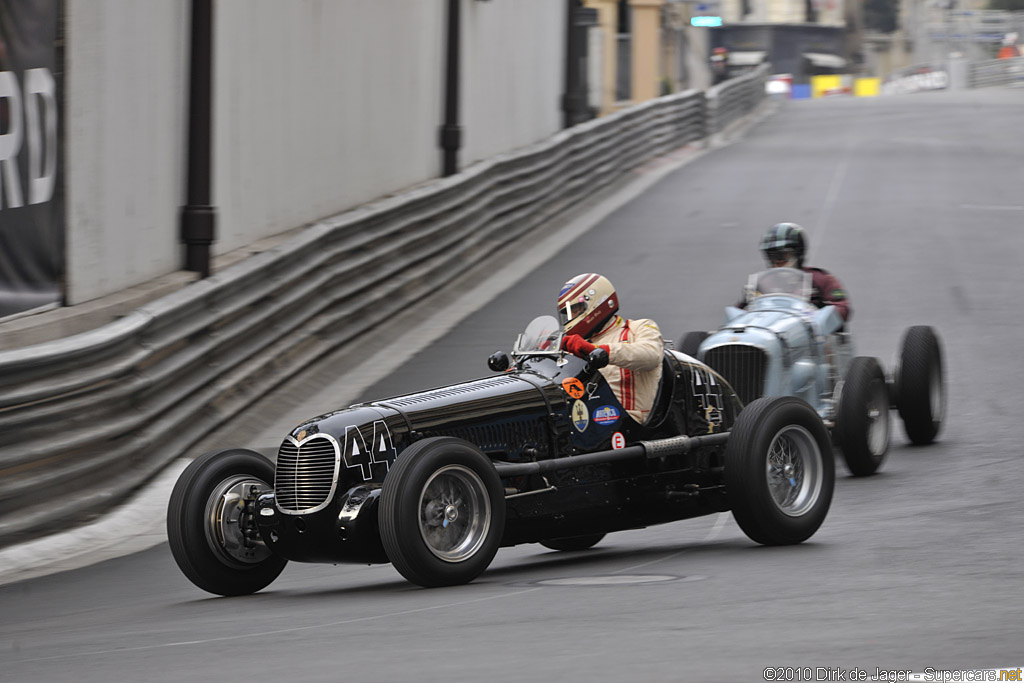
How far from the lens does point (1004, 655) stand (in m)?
4.95

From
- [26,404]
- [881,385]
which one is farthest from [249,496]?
[881,385]

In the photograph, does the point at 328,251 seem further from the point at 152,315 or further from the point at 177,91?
the point at 152,315

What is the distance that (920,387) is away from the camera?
37.4 ft

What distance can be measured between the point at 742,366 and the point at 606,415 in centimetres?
262

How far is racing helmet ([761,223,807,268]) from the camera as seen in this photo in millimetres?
11656

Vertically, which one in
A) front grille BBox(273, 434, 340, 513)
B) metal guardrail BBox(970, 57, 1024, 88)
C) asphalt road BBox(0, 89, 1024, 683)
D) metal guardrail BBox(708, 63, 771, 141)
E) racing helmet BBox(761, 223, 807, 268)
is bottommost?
asphalt road BBox(0, 89, 1024, 683)

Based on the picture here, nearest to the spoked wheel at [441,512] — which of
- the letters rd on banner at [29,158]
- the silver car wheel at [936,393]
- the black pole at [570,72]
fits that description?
the letters rd on banner at [29,158]

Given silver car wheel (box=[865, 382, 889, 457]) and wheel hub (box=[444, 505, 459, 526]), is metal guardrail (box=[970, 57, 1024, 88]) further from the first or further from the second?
wheel hub (box=[444, 505, 459, 526])

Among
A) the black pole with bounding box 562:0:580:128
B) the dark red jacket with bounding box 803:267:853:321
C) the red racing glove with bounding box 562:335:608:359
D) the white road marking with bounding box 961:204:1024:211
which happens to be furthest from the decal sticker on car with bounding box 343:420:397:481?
the black pole with bounding box 562:0:580:128

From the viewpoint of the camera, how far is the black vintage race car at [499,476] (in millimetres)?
7070

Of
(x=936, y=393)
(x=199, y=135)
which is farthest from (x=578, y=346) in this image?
(x=199, y=135)

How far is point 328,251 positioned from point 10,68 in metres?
6.07

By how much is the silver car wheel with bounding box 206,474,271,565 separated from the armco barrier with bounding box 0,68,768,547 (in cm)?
195

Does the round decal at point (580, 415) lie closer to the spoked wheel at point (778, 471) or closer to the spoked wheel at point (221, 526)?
the spoked wheel at point (778, 471)
